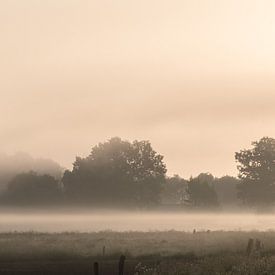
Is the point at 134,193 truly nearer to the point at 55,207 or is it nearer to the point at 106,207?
the point at 106,207

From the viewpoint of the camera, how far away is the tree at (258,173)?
10319 cm

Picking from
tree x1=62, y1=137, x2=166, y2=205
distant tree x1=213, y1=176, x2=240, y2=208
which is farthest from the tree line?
distant tree x1=213, y1=176, x2=240, y2=208

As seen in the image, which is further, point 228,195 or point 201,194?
point 228,195

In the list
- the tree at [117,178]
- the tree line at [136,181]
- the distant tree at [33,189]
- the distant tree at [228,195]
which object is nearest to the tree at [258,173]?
the tree line at [136,181]

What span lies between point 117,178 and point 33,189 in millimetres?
24656

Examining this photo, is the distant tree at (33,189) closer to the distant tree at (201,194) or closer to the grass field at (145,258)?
the distant tree at (201,194)

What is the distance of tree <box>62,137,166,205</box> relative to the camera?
377ft

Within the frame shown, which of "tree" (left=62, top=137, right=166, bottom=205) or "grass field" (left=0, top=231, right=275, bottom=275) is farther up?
"tree" (left=62, top=137, right=166, bottom=205)

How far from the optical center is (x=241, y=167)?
10731 cm

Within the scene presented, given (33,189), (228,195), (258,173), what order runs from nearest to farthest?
(258,173), (33,189), (228,195)

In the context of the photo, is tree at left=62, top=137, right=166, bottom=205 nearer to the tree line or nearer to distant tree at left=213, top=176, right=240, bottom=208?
the tree line

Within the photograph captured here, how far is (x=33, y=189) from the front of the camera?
13175cm

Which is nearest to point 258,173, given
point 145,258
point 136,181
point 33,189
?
point 136,181

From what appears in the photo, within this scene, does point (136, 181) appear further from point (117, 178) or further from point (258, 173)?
point (258, 173)
